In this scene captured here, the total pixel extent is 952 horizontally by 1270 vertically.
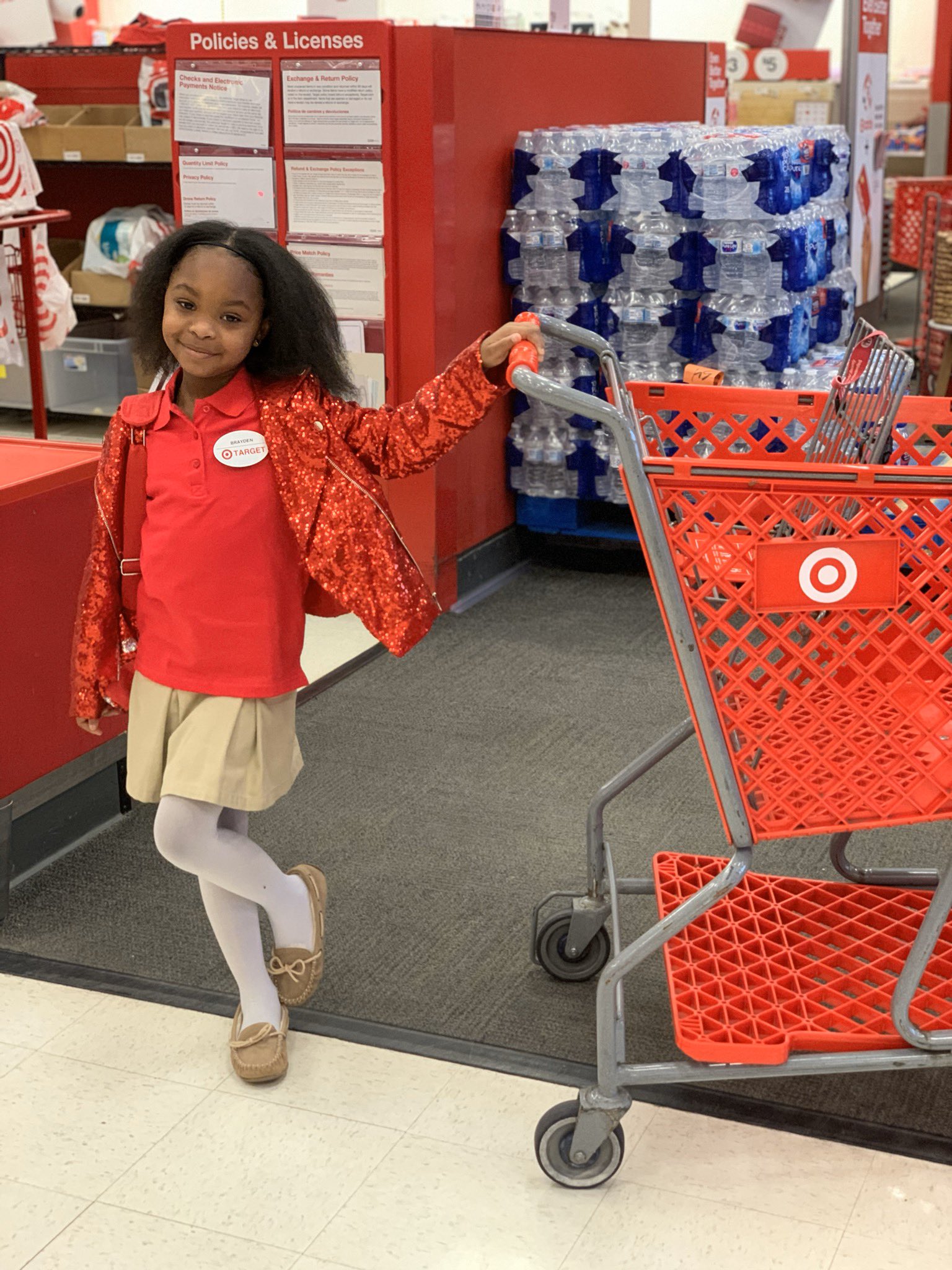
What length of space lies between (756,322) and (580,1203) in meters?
3.42

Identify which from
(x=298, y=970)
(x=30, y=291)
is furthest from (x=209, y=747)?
(x=30, y=291)

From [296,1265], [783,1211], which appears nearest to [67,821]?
[296,1265]

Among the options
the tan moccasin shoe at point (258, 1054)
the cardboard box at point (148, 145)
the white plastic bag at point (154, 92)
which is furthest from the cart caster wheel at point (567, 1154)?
the white plastic bag at point (154, 92)

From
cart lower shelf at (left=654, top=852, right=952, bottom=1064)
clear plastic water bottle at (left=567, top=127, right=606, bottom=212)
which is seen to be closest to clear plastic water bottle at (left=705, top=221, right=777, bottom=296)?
clear plastic water bottle at (left=567, top=127, right=606, bottom=212)

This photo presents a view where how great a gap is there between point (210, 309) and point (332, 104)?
2670mm

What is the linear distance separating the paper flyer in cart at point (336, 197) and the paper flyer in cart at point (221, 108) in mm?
169

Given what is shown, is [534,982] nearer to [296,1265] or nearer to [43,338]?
[296,1265]

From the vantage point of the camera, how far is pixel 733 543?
1998mm

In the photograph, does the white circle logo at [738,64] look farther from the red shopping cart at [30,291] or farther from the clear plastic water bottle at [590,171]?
the red shopping cart at [30,291]

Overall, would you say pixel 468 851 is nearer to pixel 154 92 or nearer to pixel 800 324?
pixel 800 324

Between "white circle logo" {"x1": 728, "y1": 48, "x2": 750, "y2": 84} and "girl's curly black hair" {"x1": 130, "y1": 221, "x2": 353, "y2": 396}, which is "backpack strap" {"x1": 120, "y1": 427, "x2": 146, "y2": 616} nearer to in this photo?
"girl's curly black hair" {"x1": 130, "y1": 221, "x2": 353, "y2": 396}

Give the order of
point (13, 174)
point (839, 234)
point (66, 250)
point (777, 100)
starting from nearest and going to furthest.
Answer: point (13, 174) < point (839, 234) < point (66, 250) < point (777, 100)

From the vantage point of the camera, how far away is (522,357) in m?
2.02

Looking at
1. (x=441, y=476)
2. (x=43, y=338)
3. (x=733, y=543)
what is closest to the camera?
(x=733, y=543)
